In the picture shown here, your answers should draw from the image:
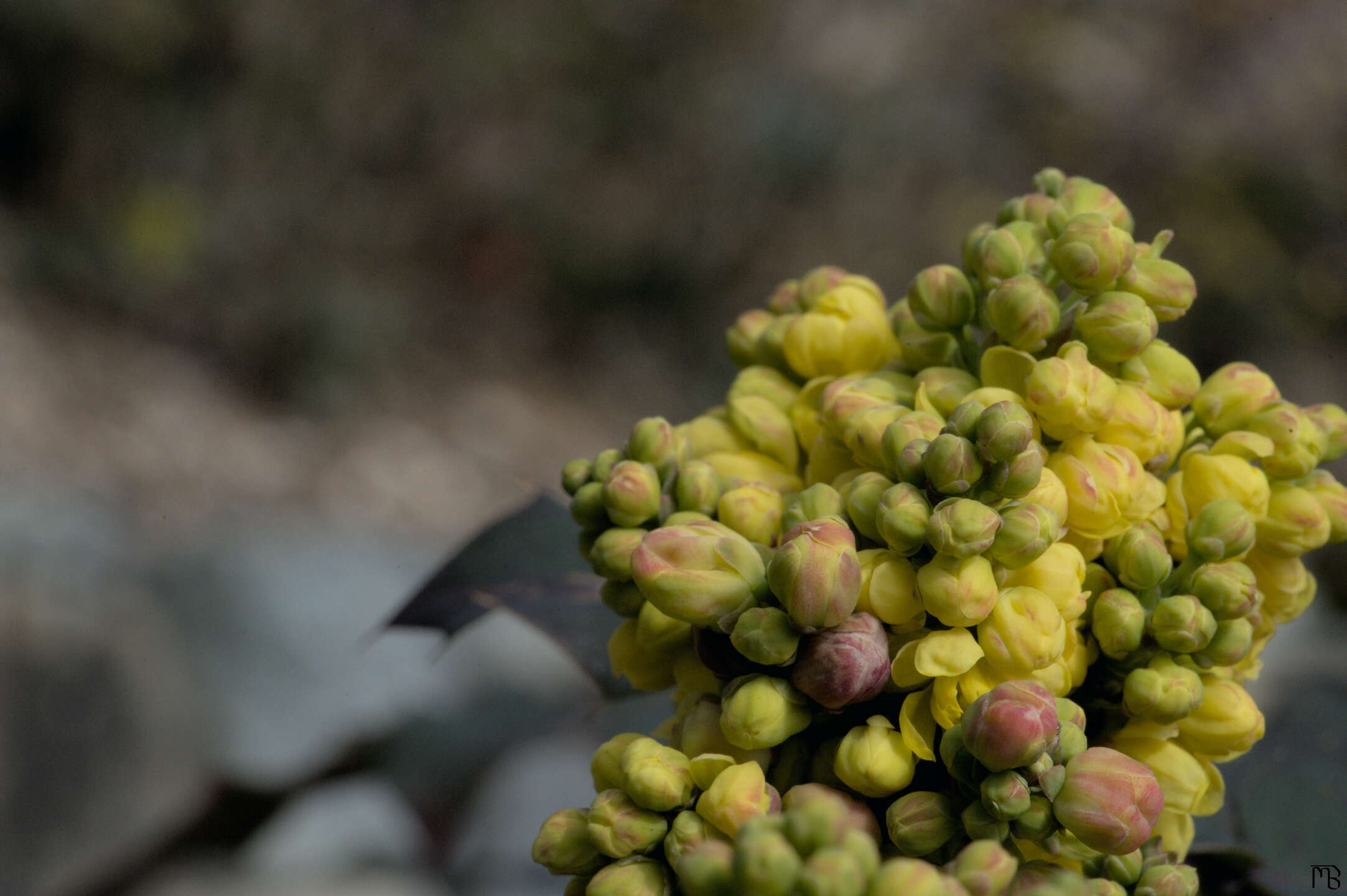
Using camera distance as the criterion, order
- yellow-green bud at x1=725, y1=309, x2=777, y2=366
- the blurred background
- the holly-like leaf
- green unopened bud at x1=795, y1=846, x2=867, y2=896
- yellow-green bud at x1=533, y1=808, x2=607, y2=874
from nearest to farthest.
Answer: green unopened bud at x1=795, y1=846, x2=867, y2=896 → yellow-green bud at x1=533, y1=808, x2=607, y2=874 → yellow-green bud at x1=725, y1=309, x2=777, y2=366 → the holly-like leaf → the blurred background

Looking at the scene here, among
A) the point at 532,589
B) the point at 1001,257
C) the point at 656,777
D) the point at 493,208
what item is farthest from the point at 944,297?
the point at 493,208

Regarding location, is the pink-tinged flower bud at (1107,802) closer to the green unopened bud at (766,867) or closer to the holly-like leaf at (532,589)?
the green unopened bud at (766,867)

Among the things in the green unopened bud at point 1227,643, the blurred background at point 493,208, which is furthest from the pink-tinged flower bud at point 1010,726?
the blurred background at point 493,208

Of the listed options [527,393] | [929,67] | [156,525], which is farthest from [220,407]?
[929,67]

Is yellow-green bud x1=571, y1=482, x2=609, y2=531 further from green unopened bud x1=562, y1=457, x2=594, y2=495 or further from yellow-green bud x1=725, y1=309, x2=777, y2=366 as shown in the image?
yellow-green bud x1=725, y1=309, x2=777, y2=366

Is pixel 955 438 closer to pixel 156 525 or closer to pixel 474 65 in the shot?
pixel 156 525

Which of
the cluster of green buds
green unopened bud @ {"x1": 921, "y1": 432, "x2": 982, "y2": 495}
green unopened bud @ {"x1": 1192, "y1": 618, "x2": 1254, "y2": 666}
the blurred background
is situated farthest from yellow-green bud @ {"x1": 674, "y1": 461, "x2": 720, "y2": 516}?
the blurred background
